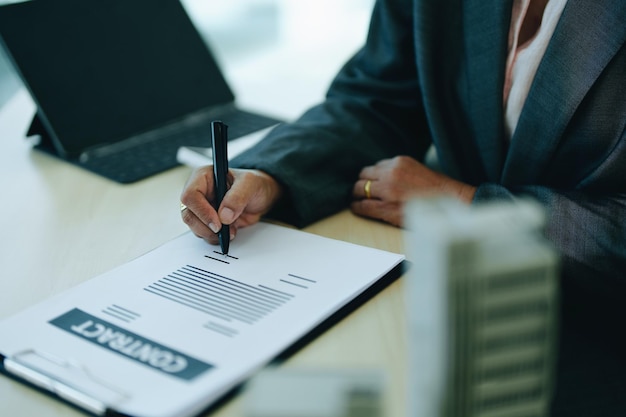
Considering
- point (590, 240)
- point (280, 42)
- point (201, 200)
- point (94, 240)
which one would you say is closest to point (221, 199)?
point (201, 200)


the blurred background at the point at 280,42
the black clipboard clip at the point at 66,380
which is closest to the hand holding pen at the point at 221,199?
the black clipboard clip at the point at 66,380

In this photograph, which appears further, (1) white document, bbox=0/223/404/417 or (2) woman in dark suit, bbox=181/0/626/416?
(2) woman in dark suit, bbox=181/0/626/416

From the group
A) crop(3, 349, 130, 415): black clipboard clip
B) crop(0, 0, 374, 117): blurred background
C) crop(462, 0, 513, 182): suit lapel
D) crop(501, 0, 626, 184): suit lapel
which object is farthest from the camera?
crop(0, 0, 374, 117): blurred background

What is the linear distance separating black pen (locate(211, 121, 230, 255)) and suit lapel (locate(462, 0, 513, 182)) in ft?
1.31

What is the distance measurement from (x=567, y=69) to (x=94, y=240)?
60 centimetres

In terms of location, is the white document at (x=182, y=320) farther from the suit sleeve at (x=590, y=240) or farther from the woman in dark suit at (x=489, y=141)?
the suit sleeve at (x=590, y=240)

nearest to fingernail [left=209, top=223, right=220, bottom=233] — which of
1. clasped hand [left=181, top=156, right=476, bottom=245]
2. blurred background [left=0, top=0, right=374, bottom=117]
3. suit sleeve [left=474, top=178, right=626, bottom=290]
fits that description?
clasped hand [left=181, top=156, right=476, bottom=245]

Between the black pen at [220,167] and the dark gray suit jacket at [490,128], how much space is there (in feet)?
0.36

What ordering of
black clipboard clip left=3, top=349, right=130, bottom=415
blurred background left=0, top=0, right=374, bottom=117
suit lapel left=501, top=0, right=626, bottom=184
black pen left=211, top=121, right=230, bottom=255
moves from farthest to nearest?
1. blurred background left=0, top=0, right=374, bottom=117
2. suit lapel left=501, top=0, right=626, bottom=184
3. black pen left=211, top=121, right=230, bottom=255
4. black clipboard clip left=3, top=349, right=130, bottom=415

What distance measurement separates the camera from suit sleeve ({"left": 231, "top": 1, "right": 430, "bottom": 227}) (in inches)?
32.8

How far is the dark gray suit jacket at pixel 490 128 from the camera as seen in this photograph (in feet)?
2.38

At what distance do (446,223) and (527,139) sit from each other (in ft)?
2.00

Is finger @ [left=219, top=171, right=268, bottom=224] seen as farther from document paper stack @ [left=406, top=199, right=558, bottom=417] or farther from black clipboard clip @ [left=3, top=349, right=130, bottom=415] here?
document paper stack @ [left=406, top=199, right=558, bottom=417]

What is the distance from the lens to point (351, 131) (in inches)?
36.8
